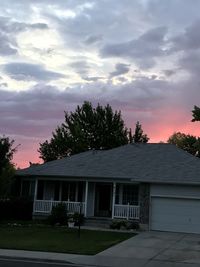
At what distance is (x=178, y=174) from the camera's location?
100 ft

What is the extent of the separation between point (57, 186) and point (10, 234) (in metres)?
11.9

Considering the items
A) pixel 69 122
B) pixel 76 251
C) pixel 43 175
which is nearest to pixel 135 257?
pixel 76 251

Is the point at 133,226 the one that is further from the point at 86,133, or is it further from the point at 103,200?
the point at 86,133

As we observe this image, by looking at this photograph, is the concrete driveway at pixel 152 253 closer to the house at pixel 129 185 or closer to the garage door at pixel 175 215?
the garage door at pixel 175 215

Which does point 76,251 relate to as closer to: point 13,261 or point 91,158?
point 13,261

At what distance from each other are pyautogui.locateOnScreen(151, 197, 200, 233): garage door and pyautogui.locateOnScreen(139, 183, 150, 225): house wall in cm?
34

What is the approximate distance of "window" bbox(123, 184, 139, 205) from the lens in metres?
33.7

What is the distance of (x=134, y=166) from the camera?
33656 millimetres

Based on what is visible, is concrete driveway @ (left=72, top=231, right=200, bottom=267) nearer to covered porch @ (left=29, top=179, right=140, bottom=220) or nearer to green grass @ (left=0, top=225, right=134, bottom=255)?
green grass @ (left=0, top=225, right=134, bottom=255)

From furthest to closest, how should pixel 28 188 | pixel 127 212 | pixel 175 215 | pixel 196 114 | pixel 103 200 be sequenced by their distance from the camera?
pixel 28 188, pixel 103 200, pixel 127 212, pixel 175 215, pixel 196 114

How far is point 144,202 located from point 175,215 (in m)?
1.93

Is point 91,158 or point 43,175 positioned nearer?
point 43,175

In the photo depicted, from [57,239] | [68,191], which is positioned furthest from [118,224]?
[57,239]

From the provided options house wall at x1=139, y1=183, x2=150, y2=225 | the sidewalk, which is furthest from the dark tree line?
the sidewalk
